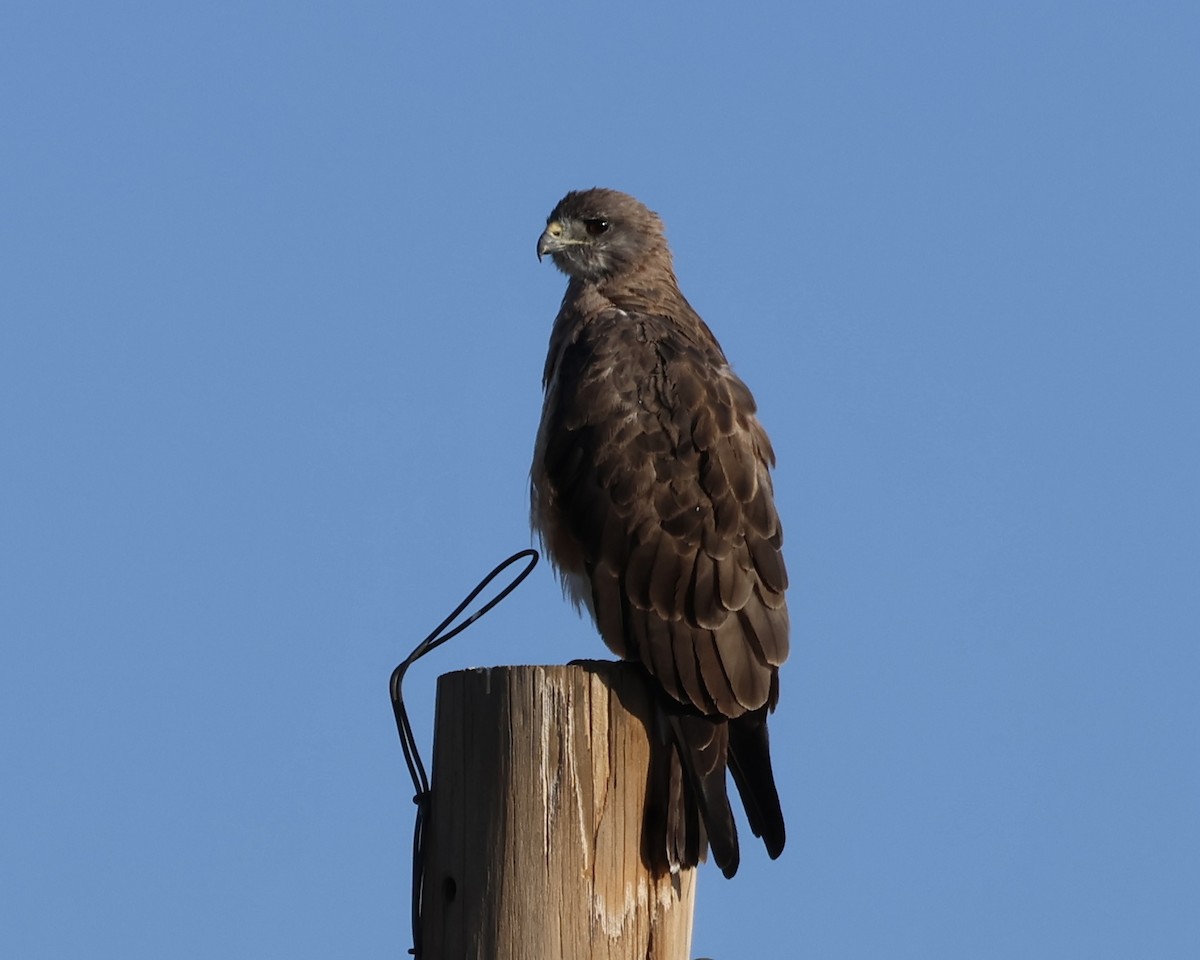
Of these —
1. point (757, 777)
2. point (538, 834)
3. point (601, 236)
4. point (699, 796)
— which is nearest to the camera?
point (538, 834)

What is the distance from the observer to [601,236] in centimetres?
775

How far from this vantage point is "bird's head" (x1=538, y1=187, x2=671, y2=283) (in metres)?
7.64

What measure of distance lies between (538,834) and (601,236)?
445 cm

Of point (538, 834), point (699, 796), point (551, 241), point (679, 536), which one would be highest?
point (551, 241)

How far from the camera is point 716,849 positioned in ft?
14.5

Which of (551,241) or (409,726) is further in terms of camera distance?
(551,241)

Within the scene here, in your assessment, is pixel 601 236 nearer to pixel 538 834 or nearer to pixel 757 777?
pixel 757 777

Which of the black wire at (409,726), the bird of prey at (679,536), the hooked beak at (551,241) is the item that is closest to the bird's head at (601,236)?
the hooked beak at (551,241)

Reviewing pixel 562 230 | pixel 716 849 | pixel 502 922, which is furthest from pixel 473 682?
pixel 562 230

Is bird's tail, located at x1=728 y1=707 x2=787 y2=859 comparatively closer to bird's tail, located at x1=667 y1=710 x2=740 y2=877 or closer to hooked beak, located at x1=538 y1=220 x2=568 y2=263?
bird's tail, located at x1=667 y1=710 x2=740 y2=877

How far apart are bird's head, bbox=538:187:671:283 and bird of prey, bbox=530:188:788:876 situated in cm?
81

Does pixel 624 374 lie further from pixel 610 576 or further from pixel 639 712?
pixel 639 712

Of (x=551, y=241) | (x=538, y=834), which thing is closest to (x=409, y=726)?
(x=538, y=834)

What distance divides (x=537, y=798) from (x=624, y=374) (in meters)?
2.50
